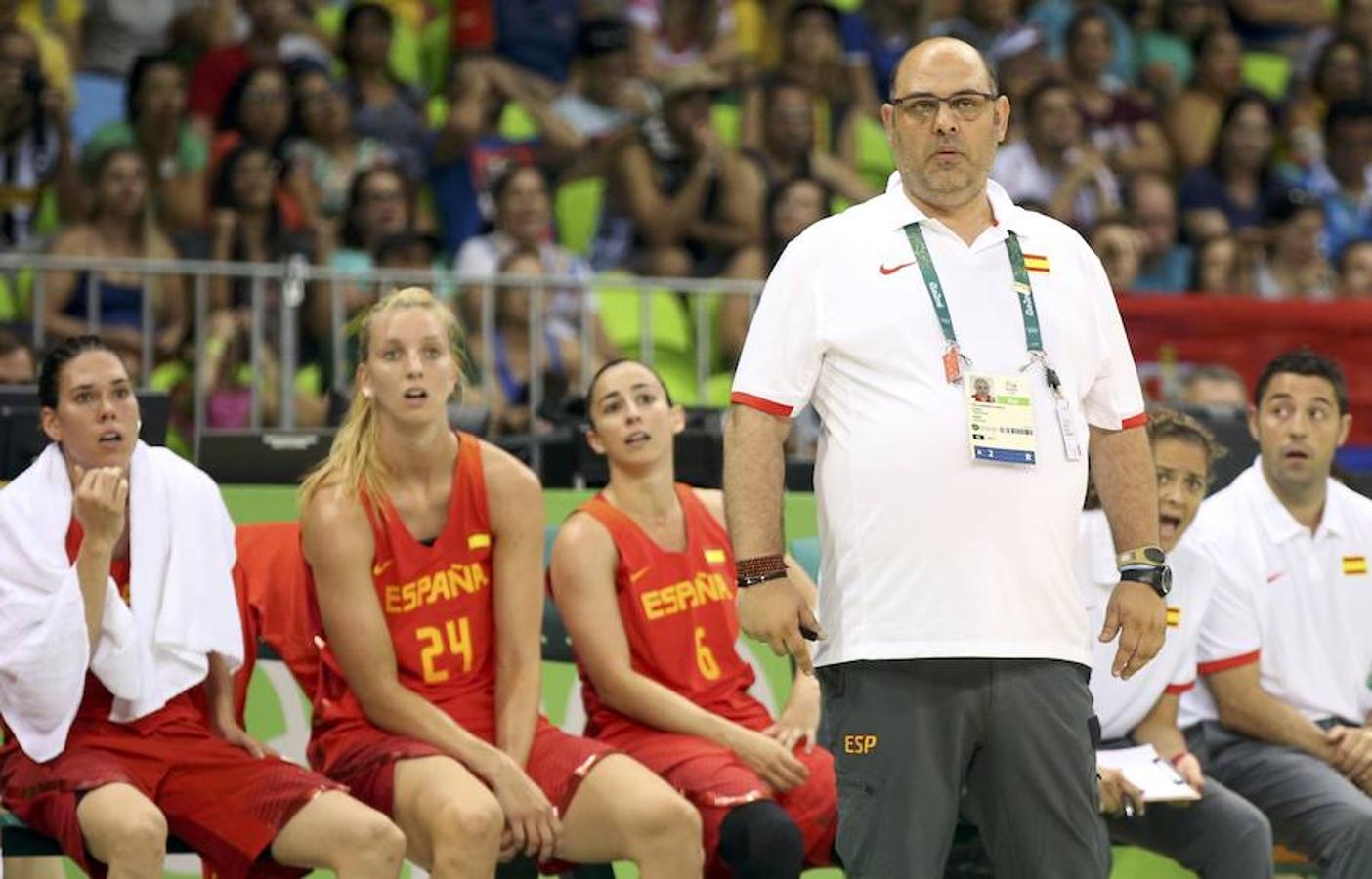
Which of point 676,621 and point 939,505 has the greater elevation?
point 939,505

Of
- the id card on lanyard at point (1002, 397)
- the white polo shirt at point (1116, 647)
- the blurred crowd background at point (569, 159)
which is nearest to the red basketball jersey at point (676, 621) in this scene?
the white polo shirt at point (1116, 647)

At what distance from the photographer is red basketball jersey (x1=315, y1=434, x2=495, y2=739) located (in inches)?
224

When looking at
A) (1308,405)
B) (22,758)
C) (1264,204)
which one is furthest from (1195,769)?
(1264,204)

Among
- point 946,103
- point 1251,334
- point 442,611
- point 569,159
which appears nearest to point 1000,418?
point 946,103

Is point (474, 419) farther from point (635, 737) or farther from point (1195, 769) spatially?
point (1195, 769)

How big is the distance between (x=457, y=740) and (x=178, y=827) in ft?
2.30

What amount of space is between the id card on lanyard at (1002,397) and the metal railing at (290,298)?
3.69 meters

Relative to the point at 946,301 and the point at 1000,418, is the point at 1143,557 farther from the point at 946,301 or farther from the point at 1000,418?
the point at 946,301

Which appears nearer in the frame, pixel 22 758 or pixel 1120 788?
pixel 22 758

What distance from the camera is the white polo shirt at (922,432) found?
4.13m

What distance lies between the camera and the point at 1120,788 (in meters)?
5.86

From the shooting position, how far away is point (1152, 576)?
4.30 meters

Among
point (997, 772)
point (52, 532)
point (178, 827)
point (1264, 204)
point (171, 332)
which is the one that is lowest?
point (178, 827)

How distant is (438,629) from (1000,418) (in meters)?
2.05
